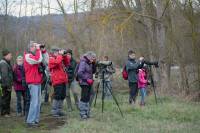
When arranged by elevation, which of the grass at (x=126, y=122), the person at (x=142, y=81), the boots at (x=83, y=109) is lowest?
the grass at (x=126, y=122)

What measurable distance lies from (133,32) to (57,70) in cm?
1428

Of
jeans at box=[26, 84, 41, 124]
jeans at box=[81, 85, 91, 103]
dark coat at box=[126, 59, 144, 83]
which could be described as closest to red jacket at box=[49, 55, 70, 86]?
jeans at box=[81, 85, 91, 103]

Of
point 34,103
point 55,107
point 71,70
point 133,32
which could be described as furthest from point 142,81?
point 133,32

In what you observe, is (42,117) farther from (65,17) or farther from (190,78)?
(65,17)

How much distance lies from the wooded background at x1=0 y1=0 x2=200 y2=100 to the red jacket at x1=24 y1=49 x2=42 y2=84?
8.55 meters

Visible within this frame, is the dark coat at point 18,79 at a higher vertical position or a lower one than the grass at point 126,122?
higher

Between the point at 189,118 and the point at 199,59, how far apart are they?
6.61 metres

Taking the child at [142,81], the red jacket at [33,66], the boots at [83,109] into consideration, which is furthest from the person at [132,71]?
the red jacket at [33,66]

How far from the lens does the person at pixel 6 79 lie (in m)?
13.0

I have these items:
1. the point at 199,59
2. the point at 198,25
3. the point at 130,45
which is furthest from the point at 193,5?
the point at 130,45

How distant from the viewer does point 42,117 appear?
41.7ft

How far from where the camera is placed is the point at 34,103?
11.0 m

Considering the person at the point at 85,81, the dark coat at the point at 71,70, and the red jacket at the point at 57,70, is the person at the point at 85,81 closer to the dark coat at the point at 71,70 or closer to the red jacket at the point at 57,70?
the red jacket at the point at 57,70

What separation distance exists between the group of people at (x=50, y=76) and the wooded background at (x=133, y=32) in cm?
427
